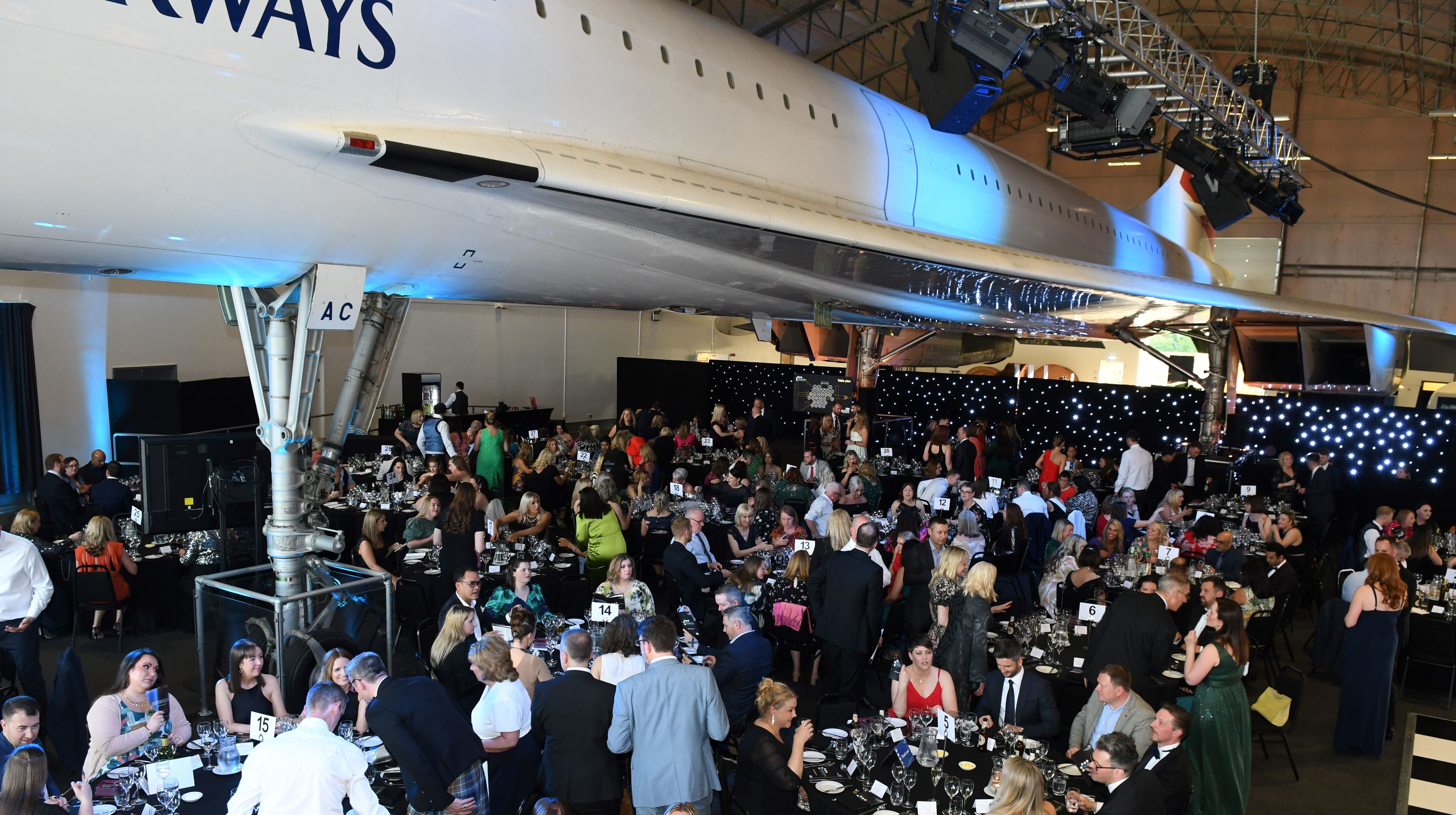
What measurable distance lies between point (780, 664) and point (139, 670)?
517cm

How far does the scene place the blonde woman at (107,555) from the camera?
26.2 ft

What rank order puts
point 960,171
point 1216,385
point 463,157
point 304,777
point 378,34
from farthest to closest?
1. point 1216,385
2. point 960,171
3. point 463,157
4. point 378,34
5. point 304,777

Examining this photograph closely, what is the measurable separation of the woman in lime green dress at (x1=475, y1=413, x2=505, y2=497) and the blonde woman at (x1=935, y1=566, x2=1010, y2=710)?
25.7 ft

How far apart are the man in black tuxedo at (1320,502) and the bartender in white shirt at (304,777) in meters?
11.9

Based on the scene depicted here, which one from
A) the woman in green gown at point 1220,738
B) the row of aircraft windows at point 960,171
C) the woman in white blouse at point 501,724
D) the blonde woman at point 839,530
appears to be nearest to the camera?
the woman in white blouse at point 501,724

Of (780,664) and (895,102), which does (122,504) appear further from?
(895,102)

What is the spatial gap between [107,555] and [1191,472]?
1393 centimetres

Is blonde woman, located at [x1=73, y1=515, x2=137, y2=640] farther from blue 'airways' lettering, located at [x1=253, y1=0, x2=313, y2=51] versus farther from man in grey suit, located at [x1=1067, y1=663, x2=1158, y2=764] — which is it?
man in grey suit, located at [x1=1067, y1=663, x2=1158, y2=764]

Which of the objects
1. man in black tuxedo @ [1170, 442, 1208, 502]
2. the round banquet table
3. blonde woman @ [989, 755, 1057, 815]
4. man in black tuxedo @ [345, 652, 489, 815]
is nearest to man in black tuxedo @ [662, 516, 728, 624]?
the round banquet table

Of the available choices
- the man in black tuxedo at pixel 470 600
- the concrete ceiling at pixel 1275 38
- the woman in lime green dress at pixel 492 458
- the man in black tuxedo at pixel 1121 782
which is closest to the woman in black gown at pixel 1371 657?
the man in black tuxedo at pixel 1121 782

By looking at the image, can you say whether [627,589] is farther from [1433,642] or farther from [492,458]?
[1433,642]

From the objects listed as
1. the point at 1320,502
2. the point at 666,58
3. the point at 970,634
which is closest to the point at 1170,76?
the point at 1320,502

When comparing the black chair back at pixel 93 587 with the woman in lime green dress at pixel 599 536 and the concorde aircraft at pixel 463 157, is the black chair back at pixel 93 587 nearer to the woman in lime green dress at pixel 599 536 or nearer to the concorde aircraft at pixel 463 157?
the concorde aircraft at pixel 463 157

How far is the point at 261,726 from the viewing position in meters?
4.89
